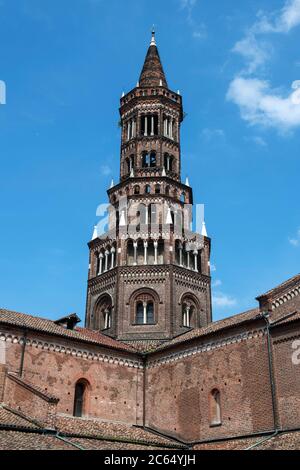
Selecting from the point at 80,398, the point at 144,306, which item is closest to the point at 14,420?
the point at 80,398

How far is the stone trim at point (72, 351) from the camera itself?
29.8 m

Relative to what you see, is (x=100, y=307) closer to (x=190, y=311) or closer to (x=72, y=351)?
(x=190, y=311)

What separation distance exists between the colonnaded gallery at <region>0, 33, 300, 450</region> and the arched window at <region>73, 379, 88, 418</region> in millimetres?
74

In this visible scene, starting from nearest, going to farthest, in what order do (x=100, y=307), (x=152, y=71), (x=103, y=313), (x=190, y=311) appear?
(x=190, y=311) < (x=103, y=313) < (x=100, y=307) < (x=152, y=71)

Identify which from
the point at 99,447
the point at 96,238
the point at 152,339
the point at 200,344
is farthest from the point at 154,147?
the point at 99,447

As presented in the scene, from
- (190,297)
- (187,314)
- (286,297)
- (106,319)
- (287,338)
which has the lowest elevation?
(287,338)

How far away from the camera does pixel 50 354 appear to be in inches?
1218

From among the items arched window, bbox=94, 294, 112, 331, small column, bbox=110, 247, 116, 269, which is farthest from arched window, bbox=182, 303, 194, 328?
small column, bbox=110, 247, 116, 269

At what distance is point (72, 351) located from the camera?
3195 cm

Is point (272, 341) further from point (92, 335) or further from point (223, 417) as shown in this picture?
point (92, 335)

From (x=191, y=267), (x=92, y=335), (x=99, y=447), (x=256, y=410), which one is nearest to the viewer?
(x=99, y=447)

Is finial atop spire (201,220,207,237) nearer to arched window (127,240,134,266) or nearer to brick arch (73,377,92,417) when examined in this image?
arched window (127,240,134,266)

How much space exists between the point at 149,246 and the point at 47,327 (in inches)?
466

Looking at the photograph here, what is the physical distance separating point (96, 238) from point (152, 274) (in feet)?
21.3
